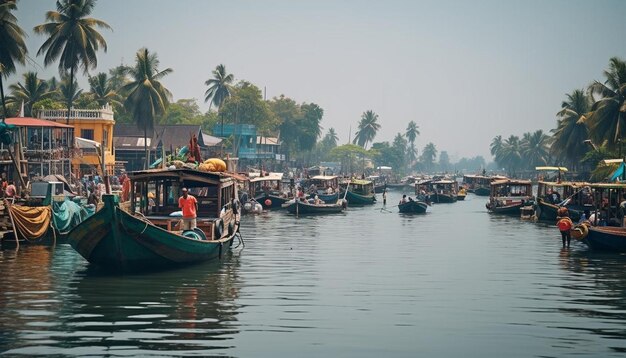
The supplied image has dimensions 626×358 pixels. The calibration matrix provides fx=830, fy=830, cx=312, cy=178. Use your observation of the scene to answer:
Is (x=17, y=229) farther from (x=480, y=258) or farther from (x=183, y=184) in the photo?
(x=480, y=258)

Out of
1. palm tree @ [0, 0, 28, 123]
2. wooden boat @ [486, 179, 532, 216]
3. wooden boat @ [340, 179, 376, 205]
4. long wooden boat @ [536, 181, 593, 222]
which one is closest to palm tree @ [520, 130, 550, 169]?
wooden boat @ [340, 179, 376, 205]

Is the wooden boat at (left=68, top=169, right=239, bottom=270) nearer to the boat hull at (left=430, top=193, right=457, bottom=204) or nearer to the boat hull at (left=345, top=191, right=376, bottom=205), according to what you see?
the boat hull at (left=345, top=191, right=376, bottom=205)

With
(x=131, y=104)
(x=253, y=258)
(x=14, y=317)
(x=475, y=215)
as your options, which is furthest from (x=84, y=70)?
(x=14, y=317)

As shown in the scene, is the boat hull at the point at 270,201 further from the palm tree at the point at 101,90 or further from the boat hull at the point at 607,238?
the boat hull at the point at 607,238

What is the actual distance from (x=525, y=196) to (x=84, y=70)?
113 ft

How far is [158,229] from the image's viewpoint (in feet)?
73.8

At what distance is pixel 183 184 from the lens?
1060 inches

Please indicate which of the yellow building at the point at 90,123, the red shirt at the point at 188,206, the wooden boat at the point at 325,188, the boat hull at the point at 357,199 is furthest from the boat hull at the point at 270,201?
the red shirt at the point at 188,206

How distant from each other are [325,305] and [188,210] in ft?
21.5

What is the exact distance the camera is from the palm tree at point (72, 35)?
59750 millimetres

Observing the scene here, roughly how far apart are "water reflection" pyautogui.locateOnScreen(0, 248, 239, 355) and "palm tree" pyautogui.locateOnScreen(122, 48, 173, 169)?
5055 cm

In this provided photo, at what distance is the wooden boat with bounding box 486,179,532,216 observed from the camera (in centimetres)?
6081

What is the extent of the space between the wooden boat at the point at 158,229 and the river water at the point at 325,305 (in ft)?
1.95

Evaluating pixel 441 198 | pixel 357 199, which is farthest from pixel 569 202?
pixel 441 198
